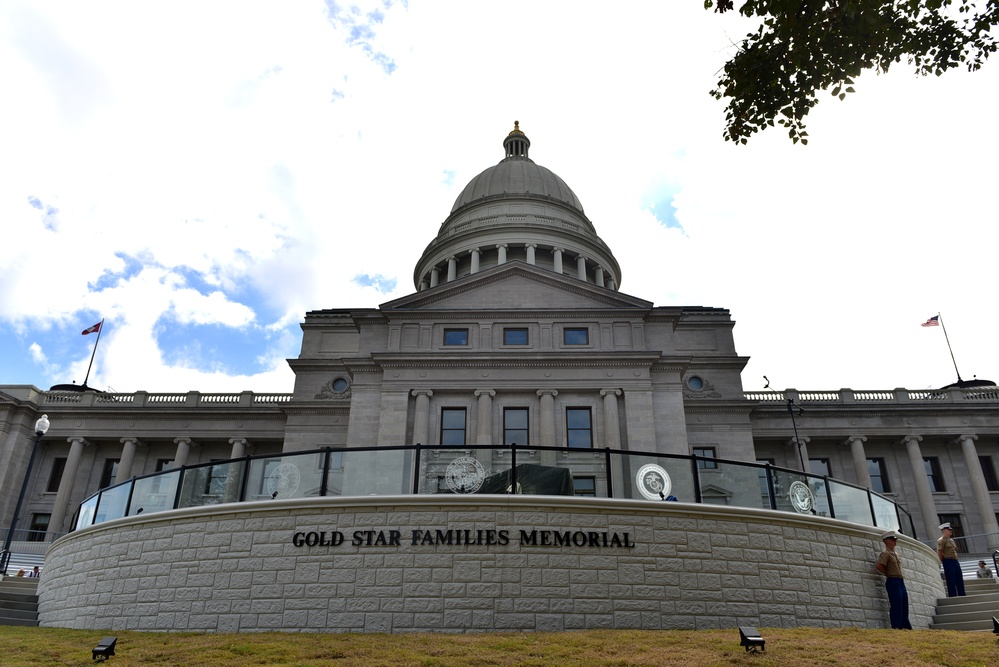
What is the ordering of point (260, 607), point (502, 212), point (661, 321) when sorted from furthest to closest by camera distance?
point (502, 212) → point (661, 321) → point (260, 607)

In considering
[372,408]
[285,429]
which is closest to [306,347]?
[285,429]

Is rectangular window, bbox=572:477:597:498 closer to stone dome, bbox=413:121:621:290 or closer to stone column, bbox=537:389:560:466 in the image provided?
stone column, bbox=537:389:560:466

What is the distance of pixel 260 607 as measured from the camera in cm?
1260

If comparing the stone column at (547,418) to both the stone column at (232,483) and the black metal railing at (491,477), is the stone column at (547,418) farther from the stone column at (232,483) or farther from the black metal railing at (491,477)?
the stone column at (232,483)

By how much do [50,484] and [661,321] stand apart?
38831 millimetres

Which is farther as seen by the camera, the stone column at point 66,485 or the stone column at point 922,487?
the stone column at point 66,485

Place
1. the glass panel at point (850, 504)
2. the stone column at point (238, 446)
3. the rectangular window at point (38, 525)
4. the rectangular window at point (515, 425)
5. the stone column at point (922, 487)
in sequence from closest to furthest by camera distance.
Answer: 1. the glass panel at point (850, 504)
2. the rectangular window at point (515, 425)
3. the stone column at point (922, 487)
4. the rectangular window at point (38, 525)
5. the stone column at point (238, 446)

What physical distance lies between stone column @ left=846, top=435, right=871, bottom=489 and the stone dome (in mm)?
22481

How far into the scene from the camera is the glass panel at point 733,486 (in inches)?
549

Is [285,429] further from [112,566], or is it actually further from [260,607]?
[260,607]

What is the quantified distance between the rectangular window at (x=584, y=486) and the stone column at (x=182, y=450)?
37.0m

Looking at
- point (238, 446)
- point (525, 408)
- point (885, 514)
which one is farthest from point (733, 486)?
point (238, 446)

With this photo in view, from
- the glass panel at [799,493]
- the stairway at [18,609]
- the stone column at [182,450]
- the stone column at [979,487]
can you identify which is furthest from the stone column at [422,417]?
the stone column at [979,487]

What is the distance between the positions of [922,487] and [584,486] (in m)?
36.1
